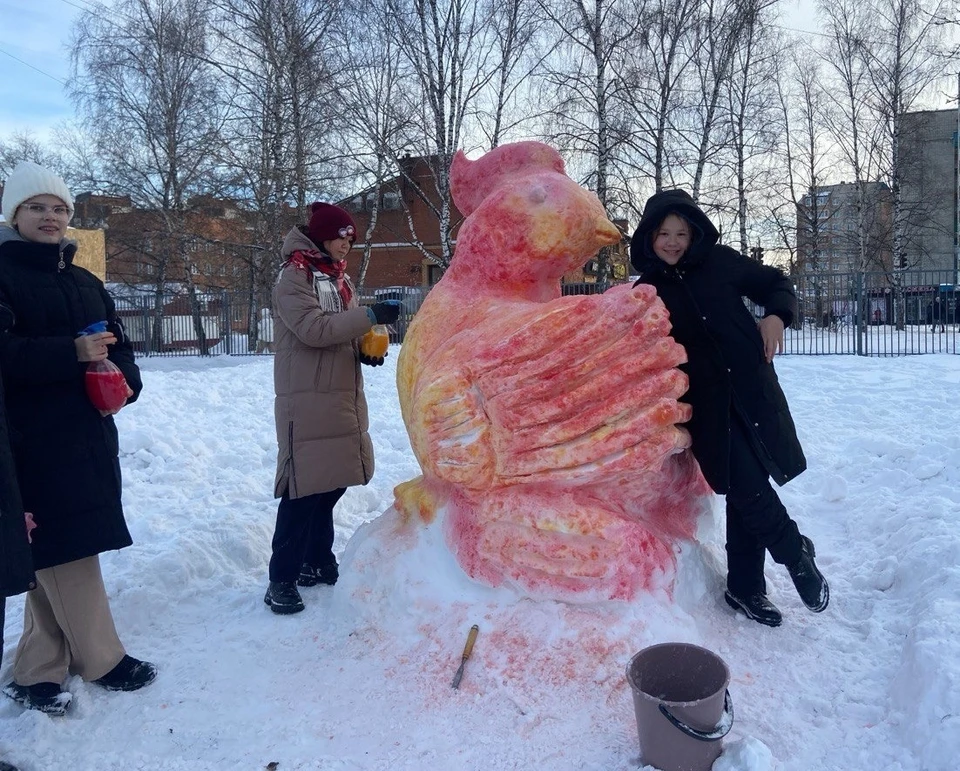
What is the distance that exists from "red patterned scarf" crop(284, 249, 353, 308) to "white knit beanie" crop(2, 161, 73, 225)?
3.18ft

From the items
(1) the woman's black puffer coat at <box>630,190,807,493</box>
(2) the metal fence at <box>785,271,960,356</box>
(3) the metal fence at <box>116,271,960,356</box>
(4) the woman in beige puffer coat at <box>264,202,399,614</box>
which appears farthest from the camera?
(3) the metal fence at <box>116,271,960,356</box>

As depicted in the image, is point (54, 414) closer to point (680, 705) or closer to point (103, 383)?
point (103, 383)

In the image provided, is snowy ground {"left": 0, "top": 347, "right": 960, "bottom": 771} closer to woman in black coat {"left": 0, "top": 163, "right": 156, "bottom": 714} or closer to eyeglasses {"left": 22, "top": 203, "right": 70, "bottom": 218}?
woman in black coat {"left": 0, "top": 163, "right": 156, "bottom": 714}

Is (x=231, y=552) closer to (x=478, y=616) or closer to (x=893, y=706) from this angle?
(x=478, y=616)

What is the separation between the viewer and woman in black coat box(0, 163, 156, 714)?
2469 mm

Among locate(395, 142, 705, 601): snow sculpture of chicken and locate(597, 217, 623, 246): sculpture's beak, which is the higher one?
locate(597, 217, 623, 246): sculpture's beak

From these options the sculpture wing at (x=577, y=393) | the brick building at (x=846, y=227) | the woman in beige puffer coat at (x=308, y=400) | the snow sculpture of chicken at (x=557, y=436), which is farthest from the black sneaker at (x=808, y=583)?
the brick building at (x=846, y=227)

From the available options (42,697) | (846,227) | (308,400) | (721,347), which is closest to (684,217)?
(721,347)

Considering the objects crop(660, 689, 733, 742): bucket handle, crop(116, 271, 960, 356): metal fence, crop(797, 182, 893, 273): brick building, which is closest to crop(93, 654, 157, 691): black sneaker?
crop(660, 689, 733, 742): bucket handle

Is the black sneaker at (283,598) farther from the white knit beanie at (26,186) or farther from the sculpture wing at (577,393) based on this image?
the white knit beanie at (26,186)

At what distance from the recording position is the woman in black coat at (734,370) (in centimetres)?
286

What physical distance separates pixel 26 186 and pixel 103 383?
723mm

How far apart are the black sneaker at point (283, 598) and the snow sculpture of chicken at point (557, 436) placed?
2.92ft

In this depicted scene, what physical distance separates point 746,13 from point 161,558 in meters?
16.0
